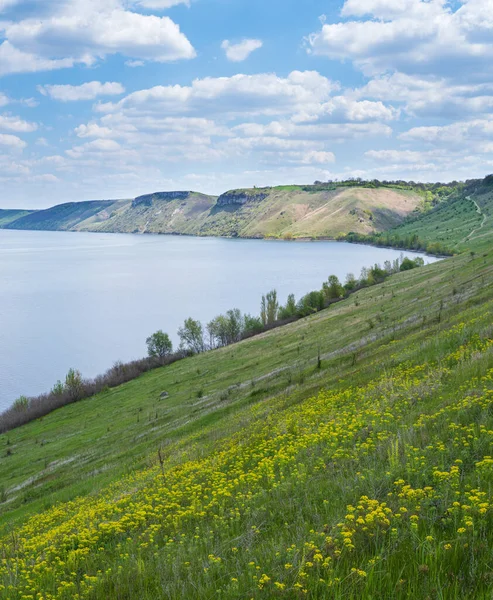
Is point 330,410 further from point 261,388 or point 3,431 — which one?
point 3,431

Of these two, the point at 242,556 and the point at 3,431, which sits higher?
the point at 242,556

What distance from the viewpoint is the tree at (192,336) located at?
8056cm

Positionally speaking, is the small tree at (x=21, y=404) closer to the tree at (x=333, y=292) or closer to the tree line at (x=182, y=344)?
the tree line at (x=182, y=344)

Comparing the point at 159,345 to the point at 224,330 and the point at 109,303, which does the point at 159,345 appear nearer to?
the point at 224,330

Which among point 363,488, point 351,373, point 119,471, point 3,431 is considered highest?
point 363,488

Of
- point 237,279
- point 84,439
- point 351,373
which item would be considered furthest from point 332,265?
point 351,373

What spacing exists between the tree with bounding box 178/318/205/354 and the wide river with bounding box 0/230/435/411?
7.54m

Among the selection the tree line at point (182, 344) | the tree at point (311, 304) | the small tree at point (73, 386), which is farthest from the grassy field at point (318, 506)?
the tree at point (311, 304)

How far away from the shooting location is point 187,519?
9117 millimetres

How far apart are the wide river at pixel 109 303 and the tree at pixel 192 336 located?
754 cm

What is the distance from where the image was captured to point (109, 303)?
120750 mm

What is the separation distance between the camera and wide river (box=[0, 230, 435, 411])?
254ft

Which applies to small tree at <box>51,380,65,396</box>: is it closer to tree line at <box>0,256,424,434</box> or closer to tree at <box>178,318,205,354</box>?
tree line at <box>0,256,424,434</box>

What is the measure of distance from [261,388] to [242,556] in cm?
2149
